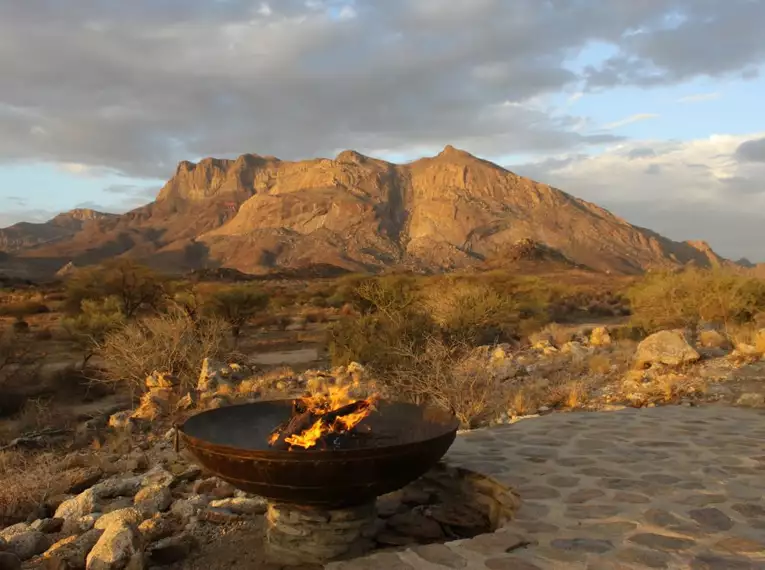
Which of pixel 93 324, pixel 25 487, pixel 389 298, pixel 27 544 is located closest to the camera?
pixel 27 544

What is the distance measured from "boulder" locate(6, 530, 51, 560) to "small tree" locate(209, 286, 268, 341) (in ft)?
54.6

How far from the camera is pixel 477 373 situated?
853 centimetres

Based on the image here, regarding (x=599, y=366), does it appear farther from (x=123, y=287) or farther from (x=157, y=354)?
(x=123, y=287)

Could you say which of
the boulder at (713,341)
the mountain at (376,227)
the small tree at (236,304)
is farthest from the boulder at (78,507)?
the mountain at (376,227)

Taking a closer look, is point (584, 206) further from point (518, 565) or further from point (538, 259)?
point (518, 565)

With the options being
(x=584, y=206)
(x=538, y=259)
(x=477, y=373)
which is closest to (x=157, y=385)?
(x=477, y=373)

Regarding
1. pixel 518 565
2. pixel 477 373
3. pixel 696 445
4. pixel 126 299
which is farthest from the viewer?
pixel 126 299

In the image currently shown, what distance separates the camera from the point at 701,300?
17.2 metres

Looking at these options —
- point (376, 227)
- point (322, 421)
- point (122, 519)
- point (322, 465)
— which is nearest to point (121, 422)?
point (122, 519)

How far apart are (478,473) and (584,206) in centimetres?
14609

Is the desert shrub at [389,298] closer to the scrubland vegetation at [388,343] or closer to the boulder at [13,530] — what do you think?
the scrubland vegetation at [388,343]

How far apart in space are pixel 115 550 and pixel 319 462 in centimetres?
153

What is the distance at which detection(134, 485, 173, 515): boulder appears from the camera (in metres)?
5.12

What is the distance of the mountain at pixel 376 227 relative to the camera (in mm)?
108250
